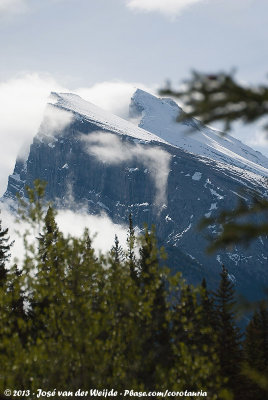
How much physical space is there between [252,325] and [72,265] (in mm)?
37052

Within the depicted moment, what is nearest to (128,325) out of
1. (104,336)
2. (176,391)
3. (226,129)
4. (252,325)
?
(104,336)

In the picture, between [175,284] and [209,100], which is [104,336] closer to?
[175,284]

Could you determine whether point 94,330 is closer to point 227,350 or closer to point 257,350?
point 227,350

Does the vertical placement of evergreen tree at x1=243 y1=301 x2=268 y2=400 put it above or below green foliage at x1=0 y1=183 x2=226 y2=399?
above

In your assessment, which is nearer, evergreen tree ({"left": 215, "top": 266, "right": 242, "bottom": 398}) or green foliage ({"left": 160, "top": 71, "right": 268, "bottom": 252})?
green foliage ({"left": 160, "top": 71, "right": 268, "bottom": 252})

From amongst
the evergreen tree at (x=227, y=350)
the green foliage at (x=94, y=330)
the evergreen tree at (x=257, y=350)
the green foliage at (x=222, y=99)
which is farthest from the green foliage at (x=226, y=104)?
the evergreen tree at (x=257, y=350)

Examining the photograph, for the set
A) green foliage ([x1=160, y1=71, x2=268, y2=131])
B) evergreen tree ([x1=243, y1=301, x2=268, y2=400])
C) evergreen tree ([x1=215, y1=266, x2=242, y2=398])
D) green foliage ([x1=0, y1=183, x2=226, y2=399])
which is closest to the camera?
green foliage ([x1=160, y1=71, x2=268, y2=131])

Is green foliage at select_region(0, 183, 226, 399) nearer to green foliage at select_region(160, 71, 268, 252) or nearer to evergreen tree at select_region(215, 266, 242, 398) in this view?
green foliage at select_region(160, 71, 268, 252)

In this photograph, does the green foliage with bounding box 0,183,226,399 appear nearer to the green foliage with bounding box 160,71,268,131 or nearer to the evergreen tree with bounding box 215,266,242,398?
the green foliage with bounding box 160,71,268,131

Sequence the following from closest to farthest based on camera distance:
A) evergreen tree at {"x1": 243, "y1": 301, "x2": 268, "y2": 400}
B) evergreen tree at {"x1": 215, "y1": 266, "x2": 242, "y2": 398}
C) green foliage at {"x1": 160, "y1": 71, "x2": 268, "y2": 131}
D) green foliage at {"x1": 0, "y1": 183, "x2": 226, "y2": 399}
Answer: green foliage at {"x1": 160, "y1": 71, "x2": 268, "y2": 131} < green foliage at {"x1": 0, "y1": 183, "x2": 226, "y2": 399} < evergreen tree at {"x1": 243, "y1": 301, "x2": 268, "y2": 400} < evergreen tree at {"x1": 215, "y1": 266, "x2": 242, "y2": 398}

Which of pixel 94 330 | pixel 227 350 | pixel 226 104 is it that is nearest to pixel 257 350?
pixel 227 350

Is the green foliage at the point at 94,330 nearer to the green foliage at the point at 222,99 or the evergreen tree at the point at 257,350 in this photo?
the green foliage at the point at 222,99

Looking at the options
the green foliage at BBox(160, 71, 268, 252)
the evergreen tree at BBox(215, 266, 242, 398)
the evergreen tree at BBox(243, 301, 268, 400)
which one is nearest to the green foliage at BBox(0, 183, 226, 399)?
the green foliage at BBox(160, 71, 268, 252)

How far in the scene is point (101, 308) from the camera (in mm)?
14328
